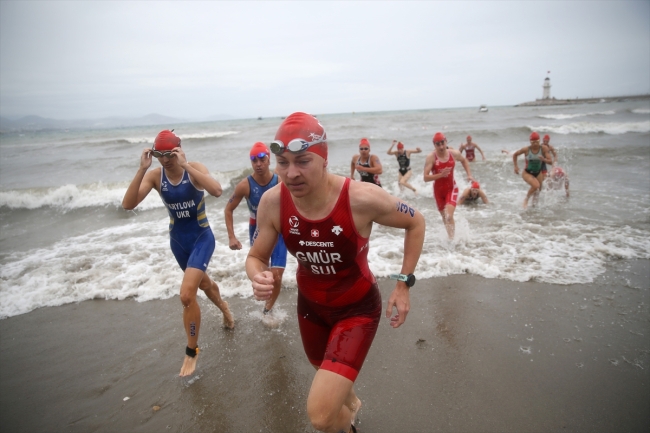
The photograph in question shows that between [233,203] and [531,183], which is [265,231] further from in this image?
[531,183]

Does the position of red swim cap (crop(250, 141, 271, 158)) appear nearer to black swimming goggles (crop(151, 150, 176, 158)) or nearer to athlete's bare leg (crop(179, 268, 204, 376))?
black swimming goggles (crop(151, 150, 176, 158))

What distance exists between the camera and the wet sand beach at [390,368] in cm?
298

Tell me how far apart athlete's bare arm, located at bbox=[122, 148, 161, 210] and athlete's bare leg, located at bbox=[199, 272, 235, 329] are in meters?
1.07

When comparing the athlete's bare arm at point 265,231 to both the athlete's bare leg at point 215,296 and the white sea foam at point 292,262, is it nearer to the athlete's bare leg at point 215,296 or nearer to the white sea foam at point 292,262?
the athlete's bare leg at point 215,296

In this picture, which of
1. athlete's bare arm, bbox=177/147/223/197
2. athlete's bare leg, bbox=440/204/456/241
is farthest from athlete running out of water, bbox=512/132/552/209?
athlete's bare arm, bbox=177/147/223/197

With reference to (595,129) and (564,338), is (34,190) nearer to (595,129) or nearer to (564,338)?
(564,338)

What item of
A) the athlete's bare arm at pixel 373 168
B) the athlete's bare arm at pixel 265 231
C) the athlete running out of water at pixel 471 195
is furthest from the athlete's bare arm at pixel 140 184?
the athlete running out of water at pixel 471 195

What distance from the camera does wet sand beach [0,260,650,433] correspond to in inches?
117

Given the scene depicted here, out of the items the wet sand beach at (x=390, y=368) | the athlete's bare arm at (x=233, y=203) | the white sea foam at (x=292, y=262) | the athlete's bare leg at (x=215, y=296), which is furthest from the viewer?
the white sea foam at (x=292, y=262)

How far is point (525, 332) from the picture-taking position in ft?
13.1

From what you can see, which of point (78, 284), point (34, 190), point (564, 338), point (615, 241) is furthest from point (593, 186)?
point (34, 190)

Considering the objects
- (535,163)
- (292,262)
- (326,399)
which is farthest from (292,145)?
(535,163)

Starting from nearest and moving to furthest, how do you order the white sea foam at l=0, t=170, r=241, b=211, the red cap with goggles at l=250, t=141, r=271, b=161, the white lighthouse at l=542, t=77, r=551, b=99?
the red cap with goggles at l=250, t=141, r=271, b=161
the white sea foam at l=0, t=170, r=241, b=211
the white lighthouse at l=542, t=77, r=551, b=99

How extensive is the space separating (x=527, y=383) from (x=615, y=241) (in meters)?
4.70
